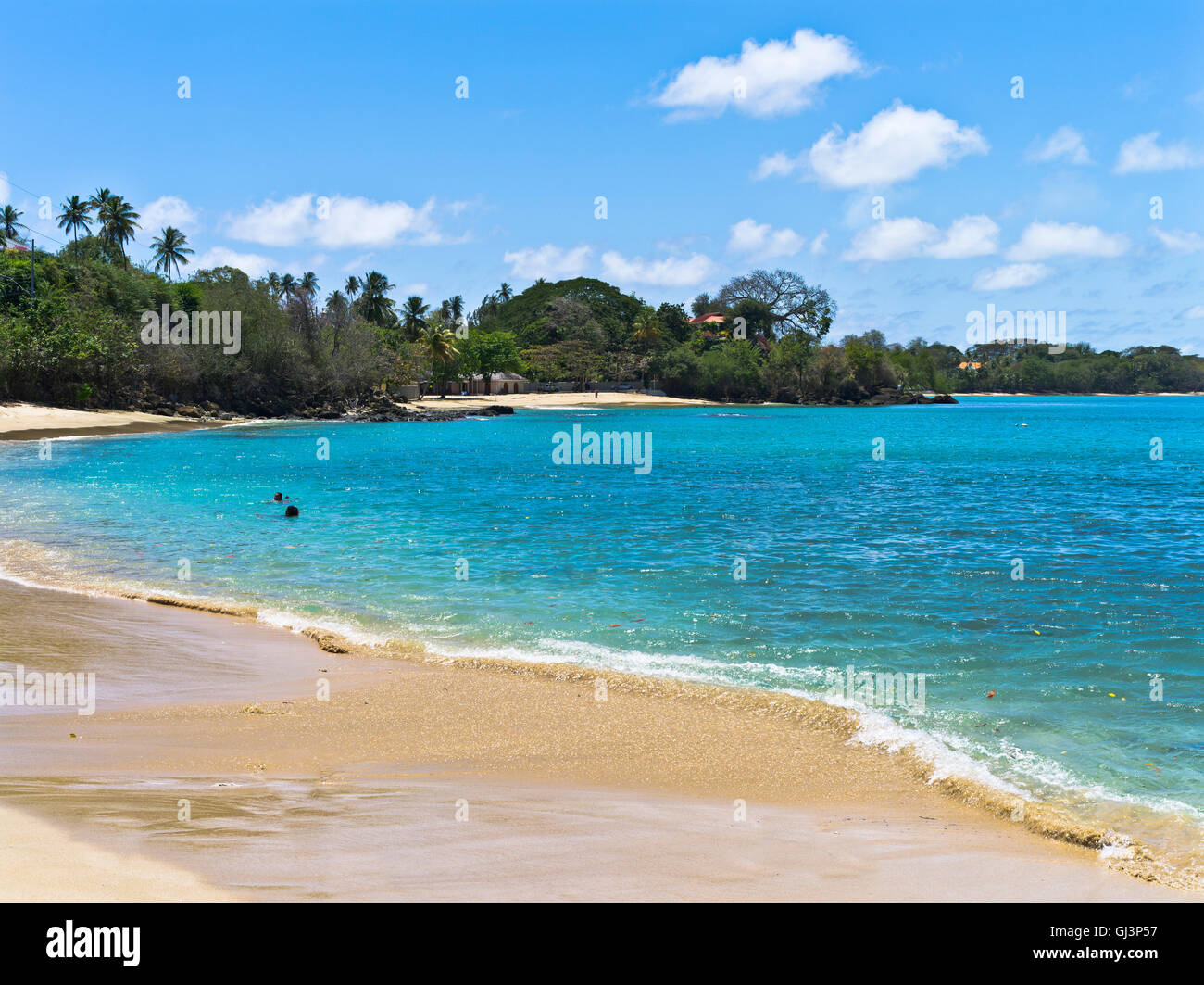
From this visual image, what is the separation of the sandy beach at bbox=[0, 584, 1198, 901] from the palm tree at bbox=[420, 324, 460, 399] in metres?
99.7

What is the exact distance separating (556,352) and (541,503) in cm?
10629

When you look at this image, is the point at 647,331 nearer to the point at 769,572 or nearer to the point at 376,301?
the point at 376,301

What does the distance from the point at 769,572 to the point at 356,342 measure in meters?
77.9

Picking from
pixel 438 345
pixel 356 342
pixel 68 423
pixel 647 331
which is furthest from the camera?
pixel 647 331

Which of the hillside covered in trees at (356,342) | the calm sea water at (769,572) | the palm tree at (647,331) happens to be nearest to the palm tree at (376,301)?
the hillside covered in trees at (356,342)

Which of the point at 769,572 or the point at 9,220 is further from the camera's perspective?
the point at 9,220

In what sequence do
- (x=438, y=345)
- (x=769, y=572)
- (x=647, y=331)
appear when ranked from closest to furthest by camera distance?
(x=769, y=572), (x=438, y=345), (x=647, y=331)

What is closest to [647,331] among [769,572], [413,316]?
[413,316]

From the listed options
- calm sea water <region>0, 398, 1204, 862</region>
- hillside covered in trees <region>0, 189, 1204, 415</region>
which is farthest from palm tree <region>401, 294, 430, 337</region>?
calm sea water <region>0, 398, 1204, 862</region>

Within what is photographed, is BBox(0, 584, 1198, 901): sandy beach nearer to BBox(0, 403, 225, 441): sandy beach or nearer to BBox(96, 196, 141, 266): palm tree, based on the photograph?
BBox(0, 403, 225, 441): sandy beach

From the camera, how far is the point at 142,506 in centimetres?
2448

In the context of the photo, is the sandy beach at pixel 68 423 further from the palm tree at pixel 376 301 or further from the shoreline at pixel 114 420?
the palm tree at pixel 376 301

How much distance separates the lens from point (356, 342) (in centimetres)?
8706

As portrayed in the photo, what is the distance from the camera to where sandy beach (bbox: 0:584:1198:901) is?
449cm
